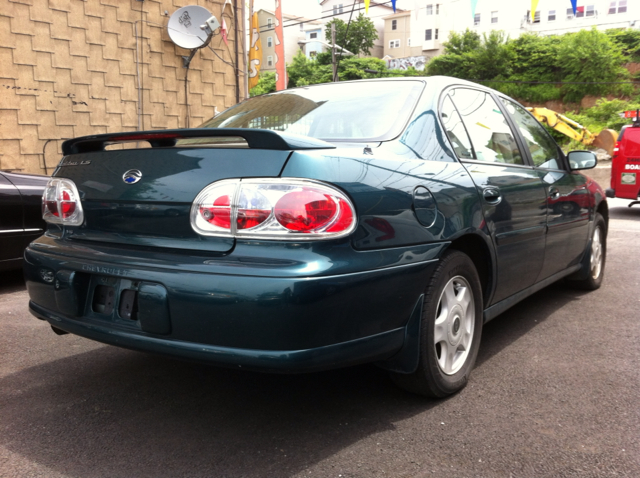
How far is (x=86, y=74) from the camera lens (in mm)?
10688

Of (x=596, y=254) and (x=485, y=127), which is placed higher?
(x=485, y=127)

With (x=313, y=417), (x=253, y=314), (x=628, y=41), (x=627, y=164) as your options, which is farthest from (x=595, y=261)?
(x=628, y=41)

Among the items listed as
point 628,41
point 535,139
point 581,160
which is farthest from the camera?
point 628,41

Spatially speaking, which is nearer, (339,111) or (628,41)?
(339,111)

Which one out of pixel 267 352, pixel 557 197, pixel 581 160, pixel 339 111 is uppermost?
pixel 339 111

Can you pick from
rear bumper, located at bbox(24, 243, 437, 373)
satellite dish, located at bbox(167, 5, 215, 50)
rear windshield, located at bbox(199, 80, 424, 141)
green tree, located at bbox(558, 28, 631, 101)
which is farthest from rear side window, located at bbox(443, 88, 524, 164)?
green tree, located at bbox(558, 28, 631, 101)

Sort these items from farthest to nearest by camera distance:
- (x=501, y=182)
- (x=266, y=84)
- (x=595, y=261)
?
(x=266, y=84)
(x=595, y=261)
(x=501, y=182)

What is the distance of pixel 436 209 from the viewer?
2.48m

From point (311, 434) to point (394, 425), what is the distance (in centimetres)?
35

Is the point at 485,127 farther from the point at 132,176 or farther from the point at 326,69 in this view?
the point at 326,69

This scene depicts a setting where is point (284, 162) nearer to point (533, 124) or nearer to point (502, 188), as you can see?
point (502, 188)

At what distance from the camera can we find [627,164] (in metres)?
11.5

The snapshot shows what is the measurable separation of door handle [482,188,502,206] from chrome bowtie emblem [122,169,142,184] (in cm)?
159

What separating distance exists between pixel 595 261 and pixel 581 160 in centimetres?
105
